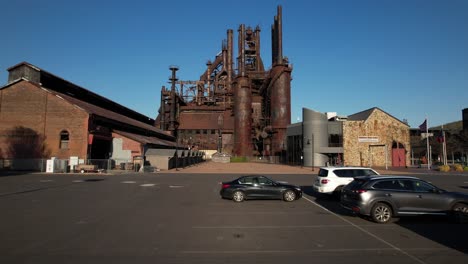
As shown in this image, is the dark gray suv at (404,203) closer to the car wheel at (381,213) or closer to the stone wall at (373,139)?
the car wheel at (381,213)

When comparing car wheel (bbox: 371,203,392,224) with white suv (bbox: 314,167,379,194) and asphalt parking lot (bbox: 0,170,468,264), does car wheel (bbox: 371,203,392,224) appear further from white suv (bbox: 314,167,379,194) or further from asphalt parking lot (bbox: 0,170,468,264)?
white suv (bbox: 314,167,379,194)

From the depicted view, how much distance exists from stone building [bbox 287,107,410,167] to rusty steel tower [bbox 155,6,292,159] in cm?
1232

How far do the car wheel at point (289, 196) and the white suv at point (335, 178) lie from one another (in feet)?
4.28

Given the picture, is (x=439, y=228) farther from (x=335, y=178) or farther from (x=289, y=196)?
(x=289, y=196)

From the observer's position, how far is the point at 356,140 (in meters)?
52.1

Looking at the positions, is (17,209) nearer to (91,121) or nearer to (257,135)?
(91,121)

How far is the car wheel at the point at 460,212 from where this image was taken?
9602mm

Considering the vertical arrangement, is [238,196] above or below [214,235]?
above

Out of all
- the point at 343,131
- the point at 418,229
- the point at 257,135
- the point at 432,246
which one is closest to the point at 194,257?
the point at 432,246

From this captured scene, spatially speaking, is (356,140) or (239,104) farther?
(239,104)

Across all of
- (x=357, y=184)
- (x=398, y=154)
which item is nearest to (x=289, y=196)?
(x=357, y=184)

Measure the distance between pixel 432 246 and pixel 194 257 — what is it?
542 cm

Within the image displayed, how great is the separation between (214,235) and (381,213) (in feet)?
17.6

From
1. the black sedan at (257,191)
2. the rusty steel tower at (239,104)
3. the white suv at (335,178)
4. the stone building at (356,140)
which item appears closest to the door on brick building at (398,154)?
the stone building at (356,140)
